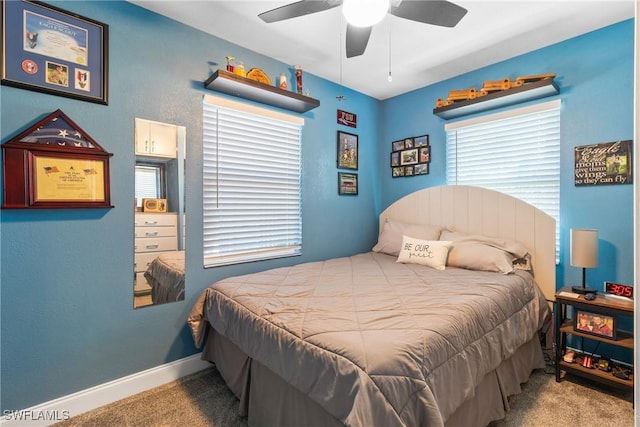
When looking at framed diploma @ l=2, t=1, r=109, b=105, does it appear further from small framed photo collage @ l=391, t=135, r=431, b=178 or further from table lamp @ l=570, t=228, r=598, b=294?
table lamp @ l=570, t=228, r=598, b=294

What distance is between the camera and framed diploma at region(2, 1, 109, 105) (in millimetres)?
1651

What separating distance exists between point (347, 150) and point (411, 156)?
765 mm

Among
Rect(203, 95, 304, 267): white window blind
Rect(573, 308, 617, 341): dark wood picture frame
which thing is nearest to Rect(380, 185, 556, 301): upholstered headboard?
Rect(573, 308, 617, 341): dark wood picture frame

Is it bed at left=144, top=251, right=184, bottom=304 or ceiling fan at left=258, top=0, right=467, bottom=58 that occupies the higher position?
ceiling fan at left=258, top=0, right=467, bottom=58

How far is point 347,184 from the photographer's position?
3471 mm

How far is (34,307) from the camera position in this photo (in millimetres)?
1726

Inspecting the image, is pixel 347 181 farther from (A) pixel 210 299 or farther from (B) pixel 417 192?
(A) pixel 210 299

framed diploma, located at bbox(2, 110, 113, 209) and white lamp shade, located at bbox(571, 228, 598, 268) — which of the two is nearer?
framed diploma, located at bbox(2, 110, 113, 209)

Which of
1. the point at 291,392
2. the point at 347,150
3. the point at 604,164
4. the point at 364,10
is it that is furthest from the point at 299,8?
the point at 604,164

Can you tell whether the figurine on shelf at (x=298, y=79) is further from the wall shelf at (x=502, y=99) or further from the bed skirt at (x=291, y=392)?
the bed skirt at (x=291, y=392)

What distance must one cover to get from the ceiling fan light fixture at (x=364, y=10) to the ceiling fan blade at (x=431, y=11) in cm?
20

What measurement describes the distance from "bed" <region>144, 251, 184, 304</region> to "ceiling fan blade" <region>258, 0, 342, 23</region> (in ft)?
5.60

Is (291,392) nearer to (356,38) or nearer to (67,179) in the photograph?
(67,179)

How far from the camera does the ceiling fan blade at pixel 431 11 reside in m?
1.61
